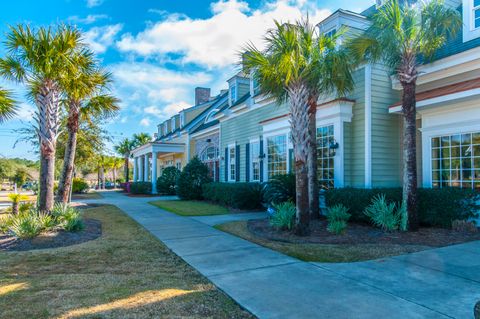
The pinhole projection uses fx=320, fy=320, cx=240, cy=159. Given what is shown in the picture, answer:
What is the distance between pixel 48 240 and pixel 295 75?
23.6ft

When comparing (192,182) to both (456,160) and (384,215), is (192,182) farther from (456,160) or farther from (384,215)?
(456,160)

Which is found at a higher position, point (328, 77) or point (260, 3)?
point (260, 3)

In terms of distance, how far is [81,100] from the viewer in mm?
11328

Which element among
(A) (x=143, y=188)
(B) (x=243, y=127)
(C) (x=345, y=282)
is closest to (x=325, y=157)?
(B) (x=243, y=127)

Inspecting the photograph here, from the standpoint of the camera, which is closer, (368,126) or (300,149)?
(300,149)

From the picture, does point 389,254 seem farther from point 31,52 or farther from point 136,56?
point 136,56

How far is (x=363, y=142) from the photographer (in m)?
10.8

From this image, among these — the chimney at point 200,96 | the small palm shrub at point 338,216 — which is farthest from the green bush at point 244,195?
the chimney at point 200,96

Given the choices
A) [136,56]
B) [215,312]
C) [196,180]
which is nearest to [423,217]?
[215,312]

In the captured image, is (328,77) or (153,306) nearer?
(153,306)

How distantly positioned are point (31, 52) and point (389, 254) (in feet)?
32.6

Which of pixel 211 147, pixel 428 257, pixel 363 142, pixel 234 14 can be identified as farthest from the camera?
pixel 211 147

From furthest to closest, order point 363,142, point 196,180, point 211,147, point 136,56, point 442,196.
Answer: point 211,147, point 196,180, point 136,56, point 363,142, point 442,196

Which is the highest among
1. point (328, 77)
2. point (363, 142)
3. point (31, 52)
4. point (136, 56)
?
point (136, 56)
